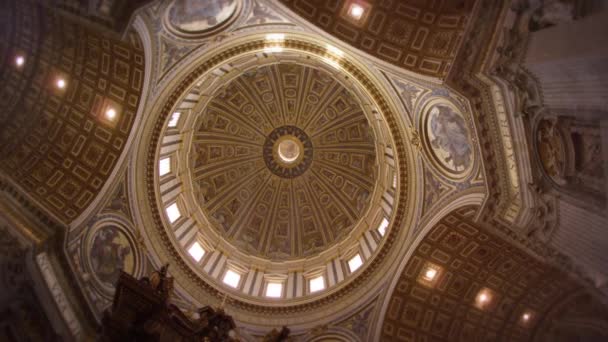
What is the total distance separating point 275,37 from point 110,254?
10021 mm

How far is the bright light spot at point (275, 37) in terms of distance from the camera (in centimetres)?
1669

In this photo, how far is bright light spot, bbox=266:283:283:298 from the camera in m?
21.8

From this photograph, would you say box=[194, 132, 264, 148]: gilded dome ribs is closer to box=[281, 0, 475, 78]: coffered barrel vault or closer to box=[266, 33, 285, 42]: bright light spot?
box=[266, 33, 285, 42]: bright light spot

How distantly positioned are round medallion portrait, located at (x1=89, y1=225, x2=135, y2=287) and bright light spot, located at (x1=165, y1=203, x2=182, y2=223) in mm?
3038

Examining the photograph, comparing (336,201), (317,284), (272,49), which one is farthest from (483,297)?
(272,49)

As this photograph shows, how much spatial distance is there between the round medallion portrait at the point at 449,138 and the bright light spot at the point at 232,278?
11.0 metres

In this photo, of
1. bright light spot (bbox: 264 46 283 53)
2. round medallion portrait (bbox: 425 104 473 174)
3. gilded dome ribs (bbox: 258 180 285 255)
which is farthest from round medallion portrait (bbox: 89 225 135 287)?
round medallion portrait (bbox: 425 104 473 174)

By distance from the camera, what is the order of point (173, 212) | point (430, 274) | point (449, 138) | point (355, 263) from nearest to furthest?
→ point (449, 138)
point (430, 274)
point (173, 212)
point (355, 263)

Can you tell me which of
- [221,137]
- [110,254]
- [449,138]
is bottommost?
[110,254]

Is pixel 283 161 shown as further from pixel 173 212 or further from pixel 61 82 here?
pixel 61 82

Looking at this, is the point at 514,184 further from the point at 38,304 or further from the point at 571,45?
the point at 38,304

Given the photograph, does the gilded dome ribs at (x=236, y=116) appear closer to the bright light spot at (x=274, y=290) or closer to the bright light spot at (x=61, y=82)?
the bright light spot at (x=61, y=82)

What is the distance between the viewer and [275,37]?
1689cm

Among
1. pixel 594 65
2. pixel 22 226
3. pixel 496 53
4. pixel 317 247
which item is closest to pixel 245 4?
pixel 496 53
